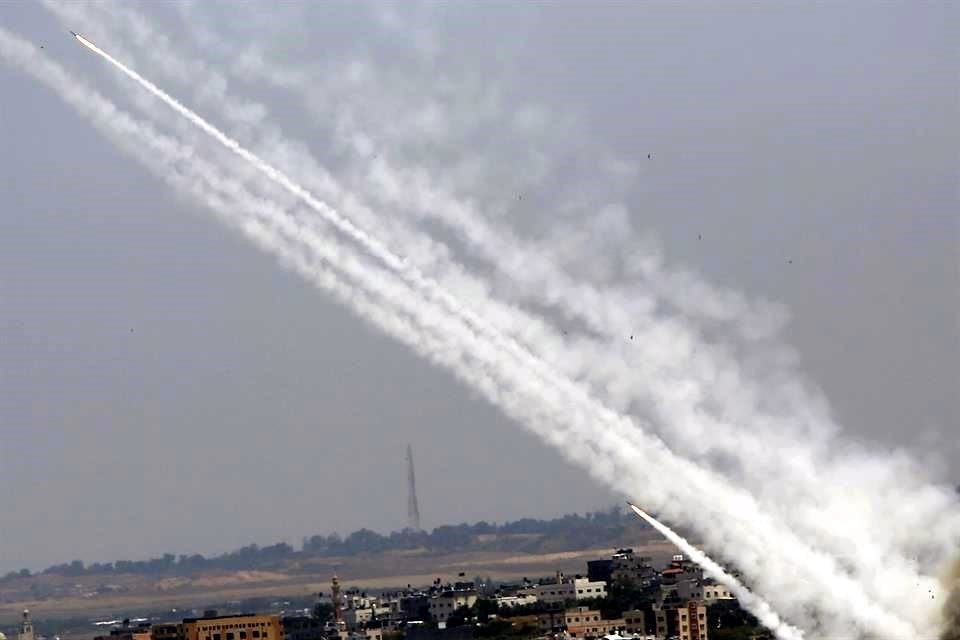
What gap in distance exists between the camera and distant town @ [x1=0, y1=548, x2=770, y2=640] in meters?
117

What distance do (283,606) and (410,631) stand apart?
45920 mm

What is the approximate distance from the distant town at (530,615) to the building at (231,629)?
5cm

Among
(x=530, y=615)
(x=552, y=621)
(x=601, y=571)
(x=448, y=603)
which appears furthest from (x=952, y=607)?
(x=601, y=571)

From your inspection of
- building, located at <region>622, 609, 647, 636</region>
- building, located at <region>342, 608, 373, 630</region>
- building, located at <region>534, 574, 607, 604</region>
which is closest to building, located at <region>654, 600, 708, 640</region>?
building, located at <region>622, 609, 647, 636</region>

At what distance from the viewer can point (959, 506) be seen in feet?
223

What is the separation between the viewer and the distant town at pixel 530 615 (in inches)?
4619

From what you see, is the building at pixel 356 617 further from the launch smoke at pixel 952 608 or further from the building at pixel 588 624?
the launch smoke at pixel 952 608

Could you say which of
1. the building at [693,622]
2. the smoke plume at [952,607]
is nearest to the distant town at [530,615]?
the building at [693,622]

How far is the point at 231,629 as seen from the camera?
407 ft

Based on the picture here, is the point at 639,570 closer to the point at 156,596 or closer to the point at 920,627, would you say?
Answer: the point at 156,596

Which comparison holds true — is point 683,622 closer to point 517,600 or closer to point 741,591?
point 517,600

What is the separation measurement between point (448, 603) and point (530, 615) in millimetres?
12792

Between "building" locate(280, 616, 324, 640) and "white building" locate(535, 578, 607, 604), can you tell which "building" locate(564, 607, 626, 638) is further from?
"building" locate(280, 616, 324, 640)

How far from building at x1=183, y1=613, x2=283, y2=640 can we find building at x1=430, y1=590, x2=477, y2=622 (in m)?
17.4
